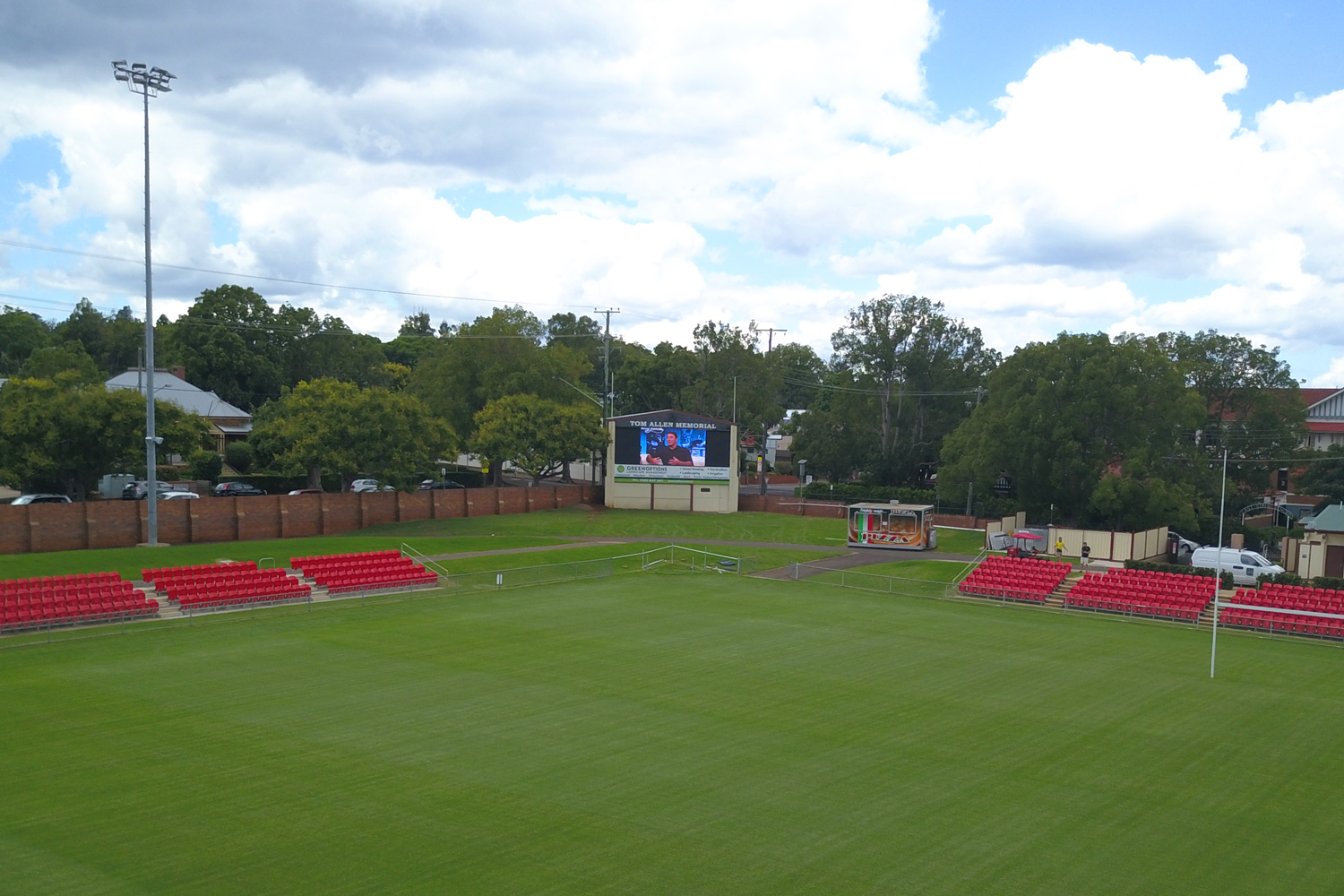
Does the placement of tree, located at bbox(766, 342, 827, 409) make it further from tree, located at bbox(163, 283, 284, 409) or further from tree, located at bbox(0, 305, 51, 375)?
tree, located at bbox(0, 305, 51, 375)

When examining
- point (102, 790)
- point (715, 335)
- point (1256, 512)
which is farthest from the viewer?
point (715, 335)

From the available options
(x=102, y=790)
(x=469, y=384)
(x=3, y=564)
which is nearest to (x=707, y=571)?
(x=3, y=564)

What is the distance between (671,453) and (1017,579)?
2960cm

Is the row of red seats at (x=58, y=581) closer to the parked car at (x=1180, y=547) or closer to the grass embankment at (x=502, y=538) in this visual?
the grass embankment at (x=502, y=538)

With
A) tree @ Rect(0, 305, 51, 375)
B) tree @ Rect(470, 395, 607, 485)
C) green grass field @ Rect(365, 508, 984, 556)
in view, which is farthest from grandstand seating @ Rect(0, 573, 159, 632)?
tree @ Rect(0, 305, 51, 375)

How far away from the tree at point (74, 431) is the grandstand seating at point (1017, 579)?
128 ft

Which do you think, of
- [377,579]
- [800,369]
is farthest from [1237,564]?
[800,369]

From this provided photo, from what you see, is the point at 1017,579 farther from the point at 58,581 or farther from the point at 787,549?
the point at 58,581

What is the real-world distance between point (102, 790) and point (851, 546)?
42.8 metres

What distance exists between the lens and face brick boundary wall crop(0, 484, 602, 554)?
43500 millimetres

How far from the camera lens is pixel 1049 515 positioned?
60844 millimetres

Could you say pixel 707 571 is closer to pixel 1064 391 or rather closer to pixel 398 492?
pixel 398 492

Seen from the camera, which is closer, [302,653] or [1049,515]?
[302,653]

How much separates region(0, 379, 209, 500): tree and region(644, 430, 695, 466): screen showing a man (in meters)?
28.8
